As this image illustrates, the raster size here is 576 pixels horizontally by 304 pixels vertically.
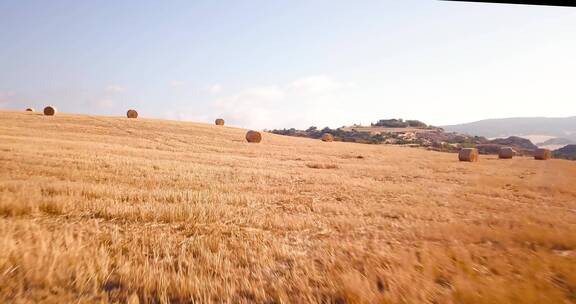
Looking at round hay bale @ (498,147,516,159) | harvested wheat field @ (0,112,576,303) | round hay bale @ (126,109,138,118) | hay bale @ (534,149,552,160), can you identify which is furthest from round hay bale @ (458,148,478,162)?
round hay bale @ (126,109,138,118)

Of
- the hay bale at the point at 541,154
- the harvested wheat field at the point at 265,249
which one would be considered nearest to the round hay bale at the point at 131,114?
the harvested wheat field at the point at 265,249

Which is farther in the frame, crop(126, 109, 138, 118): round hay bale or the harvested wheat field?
crop(126, 109, 138, 118): round hay bale

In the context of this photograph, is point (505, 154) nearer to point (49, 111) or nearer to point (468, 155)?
point (468, 155)

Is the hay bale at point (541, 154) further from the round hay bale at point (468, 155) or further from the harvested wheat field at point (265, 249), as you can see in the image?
the harvested wheat field at point (265, 249)

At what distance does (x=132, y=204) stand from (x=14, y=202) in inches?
70.8

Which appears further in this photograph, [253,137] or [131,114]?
[131,114]

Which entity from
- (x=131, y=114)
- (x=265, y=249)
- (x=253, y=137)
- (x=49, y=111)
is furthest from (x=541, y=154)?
(x=49, y=111)

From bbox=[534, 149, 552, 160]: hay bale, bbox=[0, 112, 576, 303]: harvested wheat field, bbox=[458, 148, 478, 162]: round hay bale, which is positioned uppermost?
bbox=[0, 112, 576, 303]: harvested wheat field

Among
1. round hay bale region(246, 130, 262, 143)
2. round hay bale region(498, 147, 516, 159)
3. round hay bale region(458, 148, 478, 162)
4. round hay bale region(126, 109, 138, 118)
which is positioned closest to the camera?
round hay bale region(458, 148, 478, 162)

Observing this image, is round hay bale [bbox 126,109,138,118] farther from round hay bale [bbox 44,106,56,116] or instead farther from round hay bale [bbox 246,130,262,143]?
round hay bale [bbox 246,130,262,143]

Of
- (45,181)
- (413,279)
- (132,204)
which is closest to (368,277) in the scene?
(413,279)

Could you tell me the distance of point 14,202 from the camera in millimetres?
5773

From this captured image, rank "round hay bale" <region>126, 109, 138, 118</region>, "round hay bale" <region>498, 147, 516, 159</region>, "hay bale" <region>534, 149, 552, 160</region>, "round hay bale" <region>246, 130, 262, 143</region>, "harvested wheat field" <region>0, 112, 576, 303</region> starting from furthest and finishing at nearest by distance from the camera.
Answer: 1. "round hay bale" <region>126, 109, 138, 118</region>
2. "hay bale" <region>534, 149, 552, 160</region>
3. "round hay bale" <region>498, 147, 516, 159</region>
4. "round hay bale" <region>246, 130, 262, 143</region>
5. "harvested wheat field" <region>0, 112, 576, 303</region>

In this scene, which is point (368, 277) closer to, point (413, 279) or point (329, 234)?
point (413, 279)
